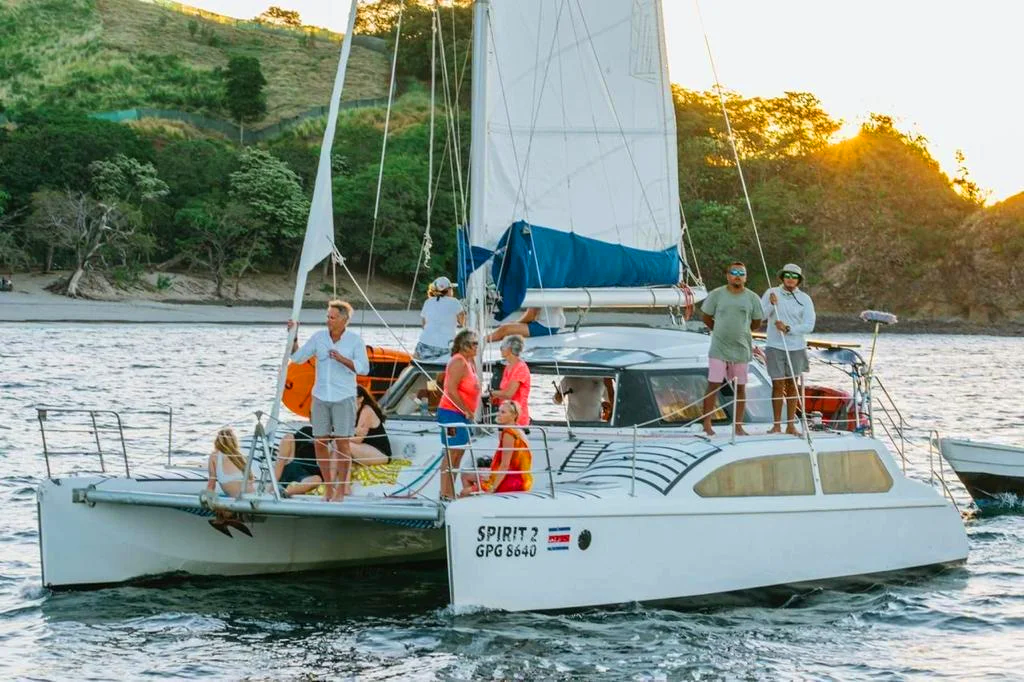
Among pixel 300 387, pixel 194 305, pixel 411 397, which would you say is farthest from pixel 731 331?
pixel 194 305

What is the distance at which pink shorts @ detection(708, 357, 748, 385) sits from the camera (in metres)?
15.7

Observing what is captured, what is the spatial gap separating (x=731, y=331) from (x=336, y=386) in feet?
12.7

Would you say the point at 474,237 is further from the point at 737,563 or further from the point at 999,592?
the point at 999,592

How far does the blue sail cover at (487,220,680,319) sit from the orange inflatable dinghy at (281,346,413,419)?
1.71 m

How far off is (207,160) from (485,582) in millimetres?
70837

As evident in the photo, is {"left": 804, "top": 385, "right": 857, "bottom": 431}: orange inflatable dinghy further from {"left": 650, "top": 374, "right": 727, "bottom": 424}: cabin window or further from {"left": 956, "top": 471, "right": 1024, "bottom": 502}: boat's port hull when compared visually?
{"left": 956, "top": 471, "right": 1024, "bottom": 502}: boat's port hull

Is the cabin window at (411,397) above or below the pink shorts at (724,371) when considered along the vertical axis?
below

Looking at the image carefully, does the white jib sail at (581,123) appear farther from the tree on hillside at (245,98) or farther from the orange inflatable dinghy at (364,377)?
the tree on hillside at (245,98)

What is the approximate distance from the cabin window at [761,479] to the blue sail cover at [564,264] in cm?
283

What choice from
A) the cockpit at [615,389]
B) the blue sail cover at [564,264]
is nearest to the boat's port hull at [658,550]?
the cockpit at [615,389]

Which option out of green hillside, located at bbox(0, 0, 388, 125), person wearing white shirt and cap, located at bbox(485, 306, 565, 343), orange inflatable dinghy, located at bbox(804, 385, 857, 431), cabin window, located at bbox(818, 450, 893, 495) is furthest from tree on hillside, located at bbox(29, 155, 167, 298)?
cabin window, located at bbox(818, 450, 893, 495)

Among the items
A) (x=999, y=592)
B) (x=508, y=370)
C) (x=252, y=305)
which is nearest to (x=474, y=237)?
(x=508, y=370)

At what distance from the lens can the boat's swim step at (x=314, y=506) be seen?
43.6 ft

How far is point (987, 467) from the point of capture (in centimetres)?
2286
